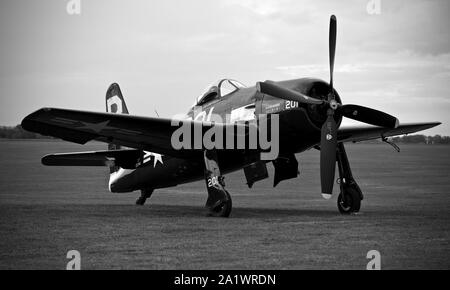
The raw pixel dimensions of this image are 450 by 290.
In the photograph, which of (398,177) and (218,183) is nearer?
(218,183)

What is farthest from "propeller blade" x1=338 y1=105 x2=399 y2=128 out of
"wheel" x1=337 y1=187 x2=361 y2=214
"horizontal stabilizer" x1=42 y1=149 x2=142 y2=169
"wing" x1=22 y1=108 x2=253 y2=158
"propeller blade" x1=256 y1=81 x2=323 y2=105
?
"horizontal stabilizer" x1=42 y1=149 x2=142 y2=169

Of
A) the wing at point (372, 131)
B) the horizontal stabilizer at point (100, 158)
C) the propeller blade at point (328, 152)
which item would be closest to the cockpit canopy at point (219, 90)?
the horizontal stabilizer at point (100, 158)

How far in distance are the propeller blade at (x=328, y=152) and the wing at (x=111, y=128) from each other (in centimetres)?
172

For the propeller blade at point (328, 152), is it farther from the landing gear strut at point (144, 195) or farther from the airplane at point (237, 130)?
the landing gear strut at point (144, 195)

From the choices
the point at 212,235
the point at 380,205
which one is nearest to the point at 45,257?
the point at 212,235

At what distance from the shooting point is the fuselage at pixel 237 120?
45.1ft

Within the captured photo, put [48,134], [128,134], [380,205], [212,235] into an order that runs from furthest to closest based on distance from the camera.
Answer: [380,205], [128,134], [48,134], [212,235]

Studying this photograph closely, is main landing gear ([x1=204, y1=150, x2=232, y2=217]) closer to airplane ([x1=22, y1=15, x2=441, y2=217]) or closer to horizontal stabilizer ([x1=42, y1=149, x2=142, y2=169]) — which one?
airplane ([x1=22, y1=15, x2=441, y2=217])

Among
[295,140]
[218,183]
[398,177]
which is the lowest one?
[398,177]

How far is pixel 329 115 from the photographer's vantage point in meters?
13.5

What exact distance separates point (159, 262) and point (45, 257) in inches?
67.0
